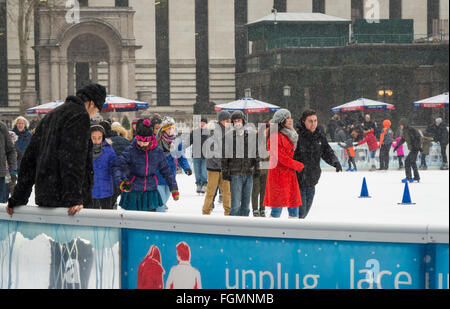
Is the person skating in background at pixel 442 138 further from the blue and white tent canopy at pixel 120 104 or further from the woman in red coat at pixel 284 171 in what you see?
the woman in red coat at pixel 284 171

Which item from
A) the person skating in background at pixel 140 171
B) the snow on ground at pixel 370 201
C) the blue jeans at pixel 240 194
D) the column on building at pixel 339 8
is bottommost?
the snow on ground at pixel 370 201

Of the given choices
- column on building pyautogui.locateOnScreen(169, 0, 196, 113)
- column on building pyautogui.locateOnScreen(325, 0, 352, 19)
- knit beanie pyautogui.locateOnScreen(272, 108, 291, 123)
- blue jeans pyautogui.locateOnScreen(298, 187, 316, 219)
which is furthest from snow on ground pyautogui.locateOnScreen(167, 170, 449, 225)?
column on building pyautogui.locateOnScreen(325, 0, 352, 19)

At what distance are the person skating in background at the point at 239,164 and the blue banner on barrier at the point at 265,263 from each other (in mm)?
5915

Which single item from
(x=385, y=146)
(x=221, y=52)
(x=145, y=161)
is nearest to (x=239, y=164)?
(x=145, y=161)

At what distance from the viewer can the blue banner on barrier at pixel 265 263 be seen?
14.1 ft

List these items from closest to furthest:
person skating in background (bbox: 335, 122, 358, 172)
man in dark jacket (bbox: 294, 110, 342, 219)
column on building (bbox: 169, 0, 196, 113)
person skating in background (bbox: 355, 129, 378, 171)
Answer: man in dark jacket (bbox: 294, 110, 342, 219) < person skating in background (bbox: 355, 129, 378, 171) < person skating in background (bbox: 335, 122, 358, 172) < column on building (bbox: 169, 0, 196, 113)

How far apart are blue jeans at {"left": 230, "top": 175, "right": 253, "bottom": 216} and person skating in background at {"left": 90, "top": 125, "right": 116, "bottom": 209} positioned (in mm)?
2048

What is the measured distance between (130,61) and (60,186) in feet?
123

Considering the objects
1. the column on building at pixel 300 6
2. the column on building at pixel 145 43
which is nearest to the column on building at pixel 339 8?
the column on building at pixel 300 6

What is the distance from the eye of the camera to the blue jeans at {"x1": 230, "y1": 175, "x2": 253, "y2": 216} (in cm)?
1109

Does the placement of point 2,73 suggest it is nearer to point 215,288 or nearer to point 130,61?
point 130,61

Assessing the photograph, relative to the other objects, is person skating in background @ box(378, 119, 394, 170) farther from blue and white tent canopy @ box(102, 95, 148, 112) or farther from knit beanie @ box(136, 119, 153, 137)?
knit beanie @ box(136, 119, 153, 137)

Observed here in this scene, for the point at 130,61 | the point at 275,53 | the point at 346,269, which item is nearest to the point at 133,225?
the point at 346,269

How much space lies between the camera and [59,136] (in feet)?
18.2
